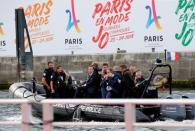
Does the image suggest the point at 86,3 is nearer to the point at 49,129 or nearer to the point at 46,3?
the point at 46,3

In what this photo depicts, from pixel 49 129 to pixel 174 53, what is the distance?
22.7m

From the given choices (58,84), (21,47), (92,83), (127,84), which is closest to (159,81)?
(127,84)

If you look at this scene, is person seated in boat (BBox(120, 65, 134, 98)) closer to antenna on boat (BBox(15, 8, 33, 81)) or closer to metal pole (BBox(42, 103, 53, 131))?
antenna on boat (BBox(15, 8, 33, 81))

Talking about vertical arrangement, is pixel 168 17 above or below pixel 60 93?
above

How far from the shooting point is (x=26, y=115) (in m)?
6.46

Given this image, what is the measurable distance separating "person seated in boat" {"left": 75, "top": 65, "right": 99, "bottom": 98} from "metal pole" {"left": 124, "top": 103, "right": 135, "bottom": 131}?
9939mm

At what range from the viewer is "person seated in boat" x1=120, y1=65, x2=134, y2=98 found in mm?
15070

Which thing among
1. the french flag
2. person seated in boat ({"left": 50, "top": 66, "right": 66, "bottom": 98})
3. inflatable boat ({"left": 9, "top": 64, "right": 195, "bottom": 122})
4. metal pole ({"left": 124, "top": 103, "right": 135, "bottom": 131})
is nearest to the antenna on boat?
person seated in boat ({"left": 50, "top": 66, "right": 66, "bottom": 98})

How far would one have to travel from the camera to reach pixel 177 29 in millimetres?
30359

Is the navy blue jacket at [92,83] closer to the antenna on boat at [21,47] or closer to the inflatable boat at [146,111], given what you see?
the inflatable boat at [146,111]

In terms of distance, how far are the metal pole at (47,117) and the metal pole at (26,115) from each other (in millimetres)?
167

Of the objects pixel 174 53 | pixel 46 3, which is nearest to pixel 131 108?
pixel 174 53

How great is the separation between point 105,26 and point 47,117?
25351mm

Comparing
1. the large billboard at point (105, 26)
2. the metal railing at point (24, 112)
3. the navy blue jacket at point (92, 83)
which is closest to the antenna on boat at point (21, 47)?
the navy blue jacket at point (92, 83)
